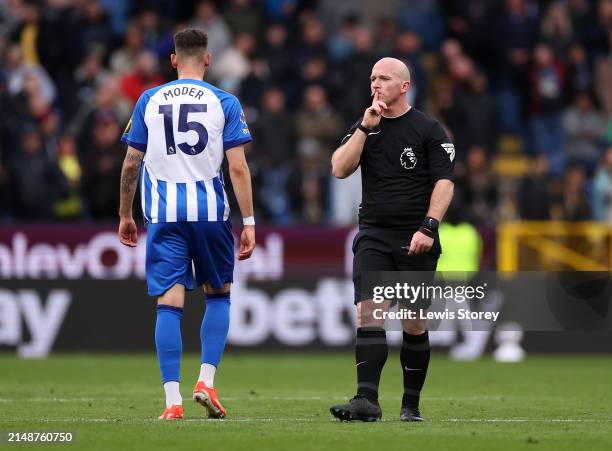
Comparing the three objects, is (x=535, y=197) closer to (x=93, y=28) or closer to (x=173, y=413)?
(x=93, y=28)

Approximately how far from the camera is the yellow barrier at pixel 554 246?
1952cm

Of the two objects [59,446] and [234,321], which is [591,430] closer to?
[59,446]

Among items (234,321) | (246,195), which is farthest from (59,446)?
(234,321)

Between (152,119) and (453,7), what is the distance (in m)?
15.7

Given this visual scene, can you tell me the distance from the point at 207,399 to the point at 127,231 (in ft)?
4.20

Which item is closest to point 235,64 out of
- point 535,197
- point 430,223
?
point 535,197

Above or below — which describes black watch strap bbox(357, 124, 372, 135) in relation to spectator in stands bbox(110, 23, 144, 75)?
below

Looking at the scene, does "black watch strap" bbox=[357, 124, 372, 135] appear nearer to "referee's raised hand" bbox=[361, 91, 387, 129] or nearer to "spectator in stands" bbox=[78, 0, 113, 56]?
"referee's raised hand" bbox=[361, 91, 387, 129]

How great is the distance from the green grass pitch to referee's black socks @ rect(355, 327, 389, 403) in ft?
0.85

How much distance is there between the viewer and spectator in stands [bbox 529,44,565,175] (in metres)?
22.8


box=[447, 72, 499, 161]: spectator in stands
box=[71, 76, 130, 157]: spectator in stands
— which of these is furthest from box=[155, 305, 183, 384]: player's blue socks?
box=[447, 72, 499, 161]: spectator in stands

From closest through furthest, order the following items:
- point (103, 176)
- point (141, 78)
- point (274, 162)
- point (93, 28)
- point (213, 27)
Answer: point (103, 176), point (274, 162), point (141, 78), point (93, 28), point (213, 27)

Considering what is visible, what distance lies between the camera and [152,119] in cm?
959

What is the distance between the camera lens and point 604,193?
20.8 meters
